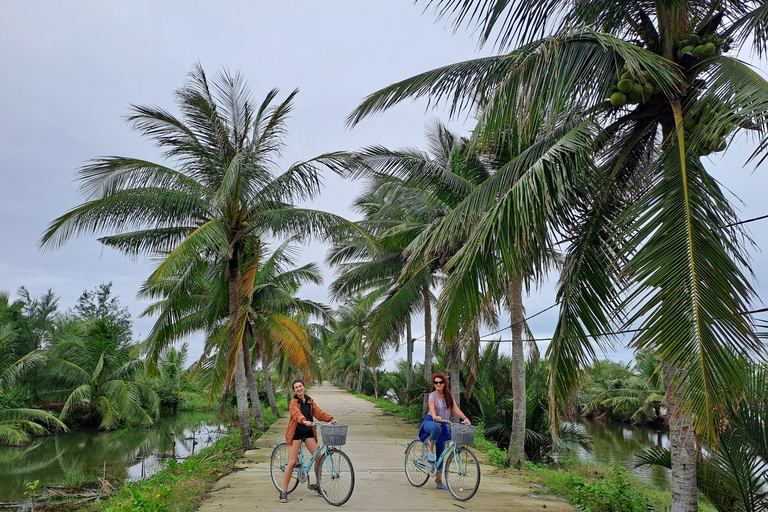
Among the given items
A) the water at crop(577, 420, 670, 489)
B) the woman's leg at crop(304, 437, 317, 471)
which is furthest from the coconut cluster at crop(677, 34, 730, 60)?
the water at crop(577, 420, 670, 489)

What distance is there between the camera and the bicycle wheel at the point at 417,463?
7.61 metres

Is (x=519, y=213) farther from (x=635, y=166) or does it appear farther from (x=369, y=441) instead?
(x=369, y=441)

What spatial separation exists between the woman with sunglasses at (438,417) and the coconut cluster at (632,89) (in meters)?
3.91

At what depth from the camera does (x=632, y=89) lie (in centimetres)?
514

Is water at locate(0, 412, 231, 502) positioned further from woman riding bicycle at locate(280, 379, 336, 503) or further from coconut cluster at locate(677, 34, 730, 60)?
coconut cluster at locate(677, 34, 730, 60)

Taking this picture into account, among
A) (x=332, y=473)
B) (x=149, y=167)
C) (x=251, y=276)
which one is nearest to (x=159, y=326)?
(x=251, y=276)

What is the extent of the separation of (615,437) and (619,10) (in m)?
26.2

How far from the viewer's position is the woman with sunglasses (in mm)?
7176

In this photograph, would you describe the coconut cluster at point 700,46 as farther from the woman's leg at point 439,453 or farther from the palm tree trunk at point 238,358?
the palm tree trunk at point 238,358

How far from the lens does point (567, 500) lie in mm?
7387

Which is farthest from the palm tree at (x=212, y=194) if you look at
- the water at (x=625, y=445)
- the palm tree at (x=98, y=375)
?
the palm tree at (x=98, y=375)

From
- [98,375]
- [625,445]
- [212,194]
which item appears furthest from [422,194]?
[98,375]

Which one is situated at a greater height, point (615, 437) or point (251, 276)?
point (251, 276)

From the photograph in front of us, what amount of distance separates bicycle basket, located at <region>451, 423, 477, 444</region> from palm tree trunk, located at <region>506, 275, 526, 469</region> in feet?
13.2
